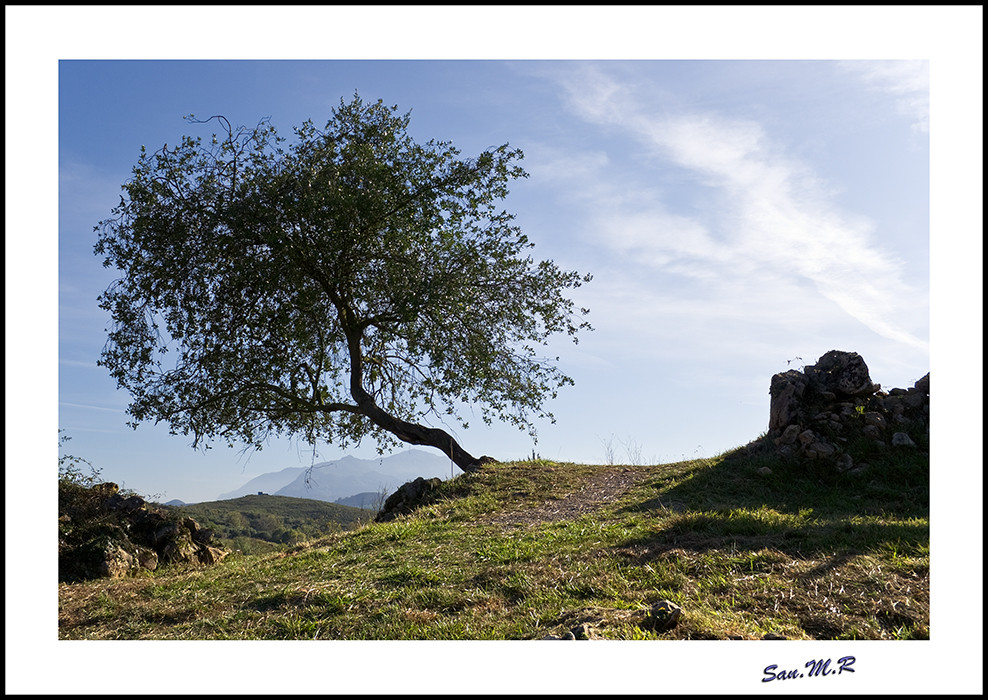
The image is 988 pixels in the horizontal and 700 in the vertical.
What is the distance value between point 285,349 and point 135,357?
372cm

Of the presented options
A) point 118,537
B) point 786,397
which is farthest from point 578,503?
point 118,537

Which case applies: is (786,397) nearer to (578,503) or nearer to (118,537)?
(578,503)

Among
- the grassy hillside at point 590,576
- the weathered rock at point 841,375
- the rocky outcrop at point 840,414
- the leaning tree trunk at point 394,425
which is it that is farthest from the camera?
the leaning tree trunk at point 394,425

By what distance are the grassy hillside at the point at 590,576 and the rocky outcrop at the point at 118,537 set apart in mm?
662

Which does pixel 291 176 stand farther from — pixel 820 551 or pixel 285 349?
pixel 820 551

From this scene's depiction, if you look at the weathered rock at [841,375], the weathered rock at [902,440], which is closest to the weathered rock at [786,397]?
the weathered rock at [841,375]

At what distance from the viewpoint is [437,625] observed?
576 cm

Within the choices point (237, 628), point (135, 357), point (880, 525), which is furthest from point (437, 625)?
point (135, 357)

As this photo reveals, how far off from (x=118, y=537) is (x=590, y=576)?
8431 mm

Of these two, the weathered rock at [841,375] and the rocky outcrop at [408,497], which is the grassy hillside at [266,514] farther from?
the weathered rock at [841,375]
